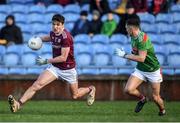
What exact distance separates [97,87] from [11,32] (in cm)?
359

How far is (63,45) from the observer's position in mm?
14852

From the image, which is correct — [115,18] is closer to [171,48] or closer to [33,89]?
[171,48]

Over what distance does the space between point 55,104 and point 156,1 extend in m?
6.72

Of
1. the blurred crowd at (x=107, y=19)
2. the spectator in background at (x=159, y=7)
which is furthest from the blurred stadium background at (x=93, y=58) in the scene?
the blurred crowd at (x=107, y=19)

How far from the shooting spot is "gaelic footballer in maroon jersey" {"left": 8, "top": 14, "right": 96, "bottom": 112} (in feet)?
48.1

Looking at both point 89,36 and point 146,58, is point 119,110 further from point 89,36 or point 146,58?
point 89,36

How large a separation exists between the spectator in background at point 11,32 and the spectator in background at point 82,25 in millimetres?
1798

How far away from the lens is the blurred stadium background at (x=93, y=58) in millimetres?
19953

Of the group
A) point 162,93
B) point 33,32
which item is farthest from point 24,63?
point 162,93

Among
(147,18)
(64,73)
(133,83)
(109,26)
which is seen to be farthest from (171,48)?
(64,73)

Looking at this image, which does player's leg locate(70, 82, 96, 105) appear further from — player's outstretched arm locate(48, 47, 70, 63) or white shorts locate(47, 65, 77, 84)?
player's outstretched arm locate(48, 47, 70, 63)

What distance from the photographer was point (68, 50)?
14.9 metres

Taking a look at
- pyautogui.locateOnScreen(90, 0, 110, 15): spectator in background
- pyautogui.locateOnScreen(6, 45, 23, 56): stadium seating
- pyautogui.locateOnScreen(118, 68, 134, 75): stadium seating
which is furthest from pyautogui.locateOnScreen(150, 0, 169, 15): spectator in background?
pyautogui.locateOnScreen(6, 45, 23, 56): stadium seating

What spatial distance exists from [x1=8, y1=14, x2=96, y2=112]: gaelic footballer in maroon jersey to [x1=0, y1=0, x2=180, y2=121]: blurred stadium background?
180 inches
